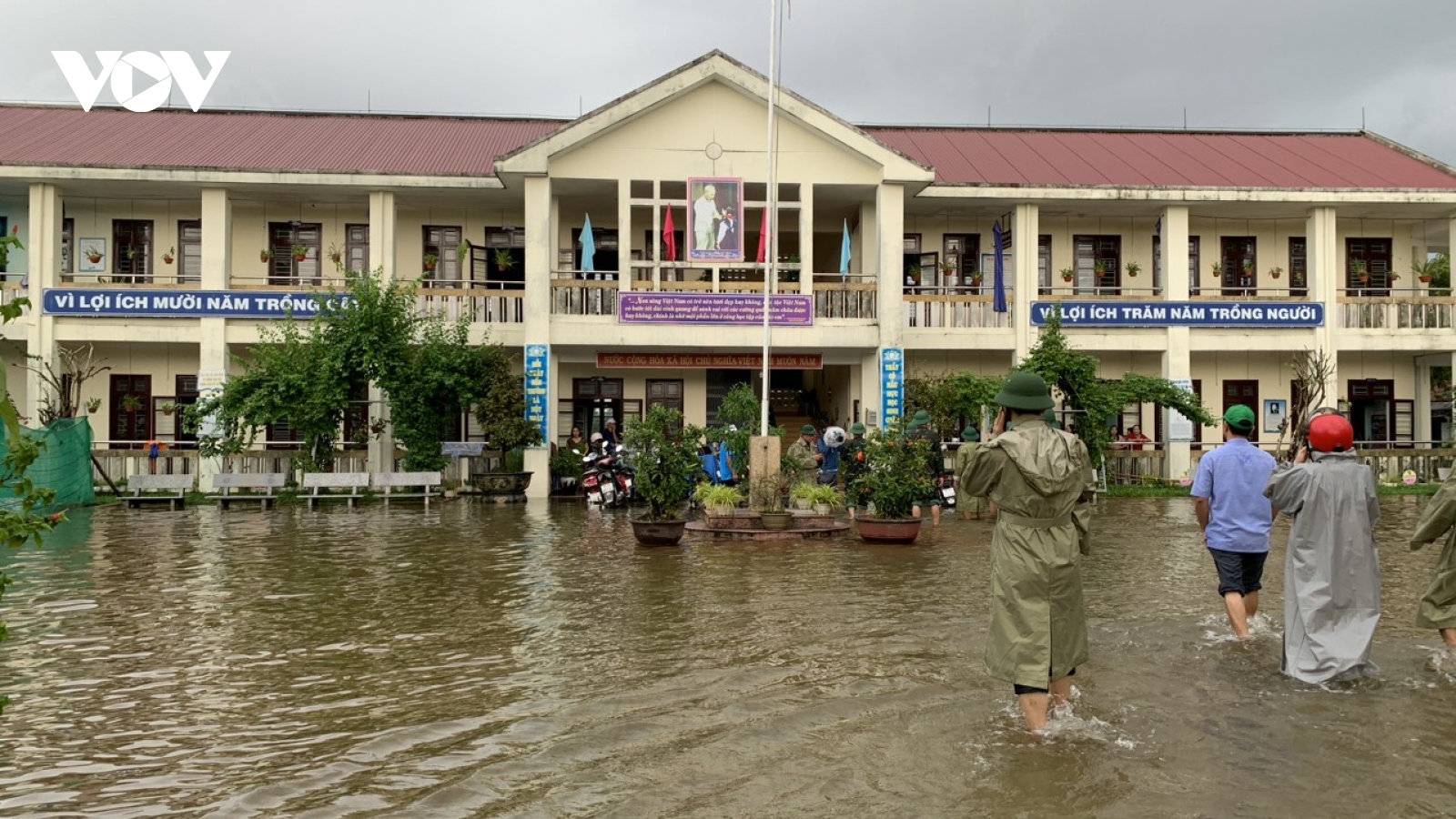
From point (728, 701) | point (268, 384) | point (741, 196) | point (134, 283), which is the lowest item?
point (728, 701)

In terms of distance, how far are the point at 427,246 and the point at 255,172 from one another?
4.25 m

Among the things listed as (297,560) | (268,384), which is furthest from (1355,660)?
(268,384)

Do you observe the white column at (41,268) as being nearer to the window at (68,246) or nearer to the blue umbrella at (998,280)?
the window at (68,246)

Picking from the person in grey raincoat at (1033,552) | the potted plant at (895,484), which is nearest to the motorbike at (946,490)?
the potted plant at (895,484)

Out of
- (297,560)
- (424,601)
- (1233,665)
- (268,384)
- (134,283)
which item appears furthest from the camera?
(134,283)

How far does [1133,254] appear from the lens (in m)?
27.9

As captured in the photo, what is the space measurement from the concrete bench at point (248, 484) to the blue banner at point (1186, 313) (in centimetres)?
1722

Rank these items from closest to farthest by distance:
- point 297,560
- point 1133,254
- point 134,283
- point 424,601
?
point 424,601
point 297,560
point 134,283
point 1133,254

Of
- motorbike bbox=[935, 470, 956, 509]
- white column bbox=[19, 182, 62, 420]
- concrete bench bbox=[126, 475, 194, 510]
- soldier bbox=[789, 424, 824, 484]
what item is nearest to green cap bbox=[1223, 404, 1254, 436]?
soldier bbox=[789, 424, 824, 484]

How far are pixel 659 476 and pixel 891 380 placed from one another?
10.4m

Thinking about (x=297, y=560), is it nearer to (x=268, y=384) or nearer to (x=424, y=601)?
(x=424, y=601)

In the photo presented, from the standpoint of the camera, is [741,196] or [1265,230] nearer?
[741,196]

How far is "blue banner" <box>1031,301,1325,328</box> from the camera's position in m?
25.7

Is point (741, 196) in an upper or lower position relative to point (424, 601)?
upper
